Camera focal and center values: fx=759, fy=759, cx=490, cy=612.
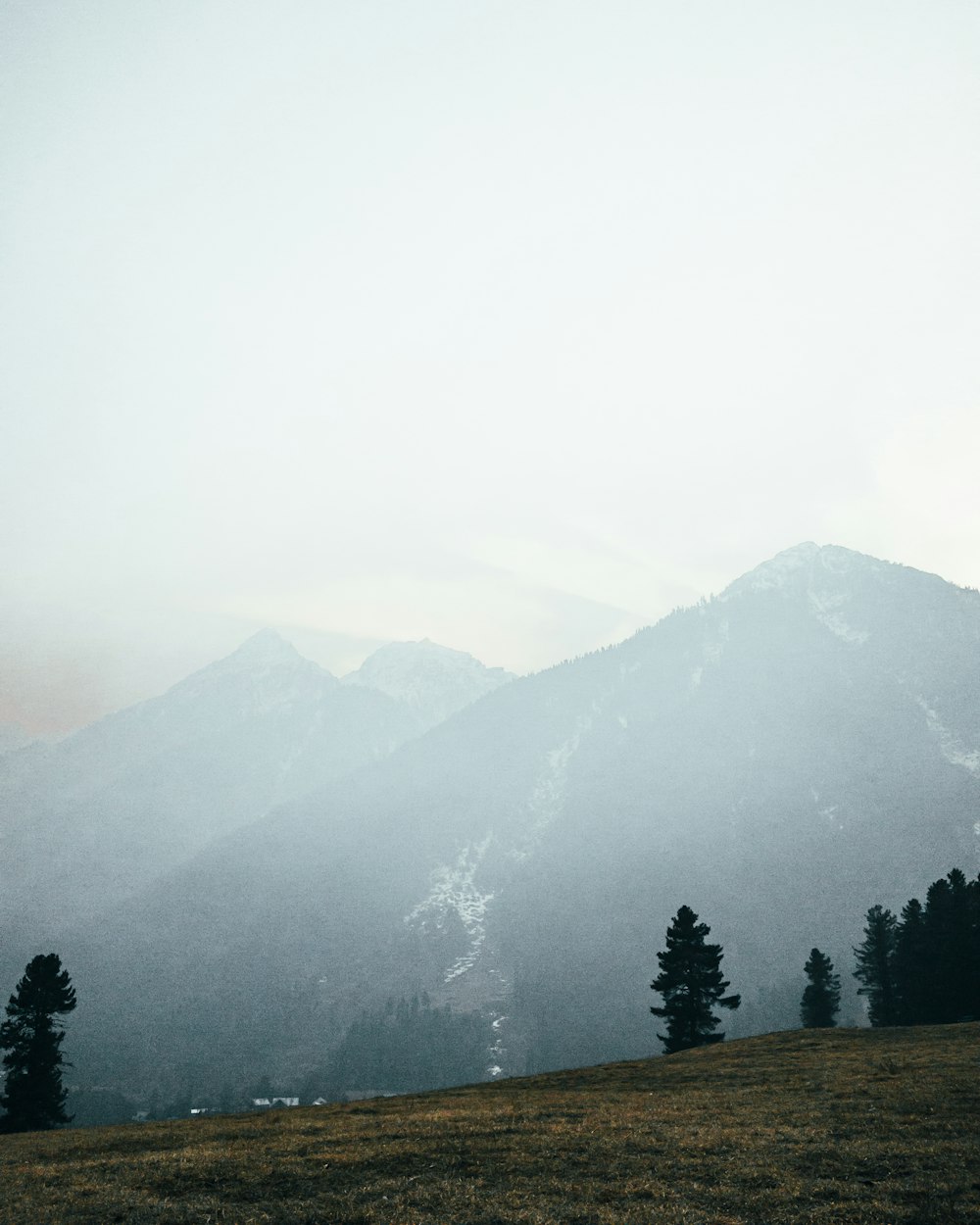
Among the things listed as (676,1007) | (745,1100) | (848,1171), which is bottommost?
(676,1007)

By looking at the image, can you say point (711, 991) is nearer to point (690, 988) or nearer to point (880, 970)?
point (690, 988)

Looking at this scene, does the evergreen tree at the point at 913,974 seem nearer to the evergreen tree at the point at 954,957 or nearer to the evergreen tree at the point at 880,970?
the evergreen tree at the point at 954,957

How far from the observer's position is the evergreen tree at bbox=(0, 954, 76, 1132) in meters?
67.2

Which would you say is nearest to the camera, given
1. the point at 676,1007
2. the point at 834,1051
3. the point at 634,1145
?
the point at 634,1145

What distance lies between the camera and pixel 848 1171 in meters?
23.3

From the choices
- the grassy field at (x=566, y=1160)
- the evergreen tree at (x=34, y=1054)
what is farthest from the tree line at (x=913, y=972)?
the evergreen tree at (x=34, y=1054)

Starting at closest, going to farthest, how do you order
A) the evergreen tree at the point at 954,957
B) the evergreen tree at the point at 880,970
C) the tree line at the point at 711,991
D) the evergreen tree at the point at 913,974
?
the tree line at the point at 711,991
the evergreen tree at the point at 954,957
the evergreen tree at the point at 913,974
the evergreen tree at the point at 880,970

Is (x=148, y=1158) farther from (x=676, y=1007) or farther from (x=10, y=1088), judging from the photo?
(x=676, y=1007)

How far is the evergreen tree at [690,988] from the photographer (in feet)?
255

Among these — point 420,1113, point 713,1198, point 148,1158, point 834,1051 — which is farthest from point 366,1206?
point 834,1051

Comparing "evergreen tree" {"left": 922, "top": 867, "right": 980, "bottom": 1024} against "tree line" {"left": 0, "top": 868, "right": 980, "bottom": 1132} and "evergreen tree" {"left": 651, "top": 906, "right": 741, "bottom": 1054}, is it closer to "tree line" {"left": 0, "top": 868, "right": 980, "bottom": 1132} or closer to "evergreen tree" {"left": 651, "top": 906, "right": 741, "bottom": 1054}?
"tree line" {"left": 0, "top": 868, "right": 980, "bottom": 1132}

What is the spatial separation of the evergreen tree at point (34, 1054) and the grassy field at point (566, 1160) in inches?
1275

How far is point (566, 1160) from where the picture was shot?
A: 2639 centimetres

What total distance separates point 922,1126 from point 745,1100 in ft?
33.4
